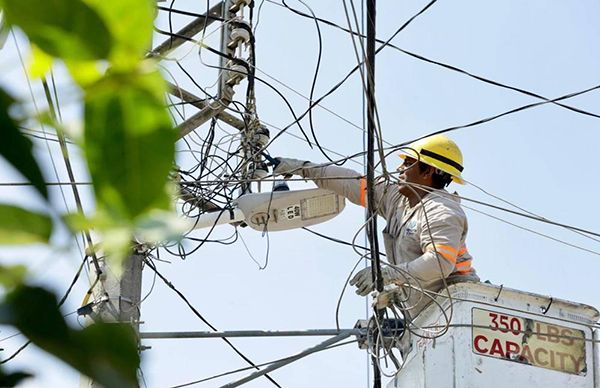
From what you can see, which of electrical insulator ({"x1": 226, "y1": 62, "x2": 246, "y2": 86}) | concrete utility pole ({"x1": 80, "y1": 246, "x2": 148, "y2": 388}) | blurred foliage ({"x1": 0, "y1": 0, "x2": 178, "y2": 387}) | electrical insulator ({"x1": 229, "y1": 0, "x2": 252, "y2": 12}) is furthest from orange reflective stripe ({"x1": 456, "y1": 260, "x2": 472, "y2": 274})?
blurred foliage ({"x1": 0, "y1": 0, "x2": 178, "y2": 387})

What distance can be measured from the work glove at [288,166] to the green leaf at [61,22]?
5491 mm

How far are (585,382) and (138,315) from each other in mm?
1890

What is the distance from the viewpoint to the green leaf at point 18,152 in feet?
1.48

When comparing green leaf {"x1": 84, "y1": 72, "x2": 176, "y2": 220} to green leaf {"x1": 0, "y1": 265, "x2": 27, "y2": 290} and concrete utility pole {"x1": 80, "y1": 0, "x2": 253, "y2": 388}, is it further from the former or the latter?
concrete utility pole {"x1": 80, "y1": 0, "x2": 253, "y2": 388}

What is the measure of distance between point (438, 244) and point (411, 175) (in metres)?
0.73

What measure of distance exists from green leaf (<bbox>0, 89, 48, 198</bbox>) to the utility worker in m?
4.53

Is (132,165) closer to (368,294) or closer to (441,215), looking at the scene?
(368,294)

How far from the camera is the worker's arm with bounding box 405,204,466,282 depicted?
A: 511cm

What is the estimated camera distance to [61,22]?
47 centimetres

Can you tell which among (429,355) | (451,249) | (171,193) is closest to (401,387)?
(429,355)

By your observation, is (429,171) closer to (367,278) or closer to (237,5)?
(367,278)

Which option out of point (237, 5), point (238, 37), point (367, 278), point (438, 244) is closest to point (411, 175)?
point (438, 244)

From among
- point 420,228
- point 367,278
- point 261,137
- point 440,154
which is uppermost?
point 261,137

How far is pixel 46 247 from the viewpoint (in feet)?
1.51
